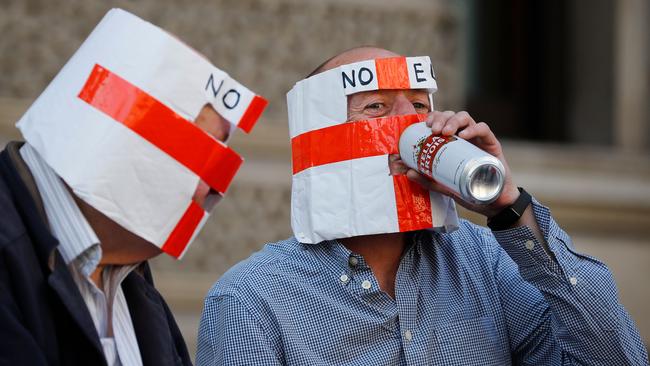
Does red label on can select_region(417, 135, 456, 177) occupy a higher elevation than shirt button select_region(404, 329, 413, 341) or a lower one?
higher

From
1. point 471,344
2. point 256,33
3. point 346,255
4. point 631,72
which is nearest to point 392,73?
point 346,255

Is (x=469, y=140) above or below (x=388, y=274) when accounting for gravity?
above

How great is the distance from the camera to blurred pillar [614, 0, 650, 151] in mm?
7906

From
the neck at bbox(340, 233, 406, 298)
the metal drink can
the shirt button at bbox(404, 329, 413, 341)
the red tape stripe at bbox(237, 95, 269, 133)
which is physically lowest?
the shirt button at bbox(404, 329, 413, 341)

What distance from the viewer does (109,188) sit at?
286 cm

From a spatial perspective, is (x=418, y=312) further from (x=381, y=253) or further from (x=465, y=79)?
(x=465, y=79)

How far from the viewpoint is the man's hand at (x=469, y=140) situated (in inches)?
125

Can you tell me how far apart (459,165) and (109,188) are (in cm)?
87

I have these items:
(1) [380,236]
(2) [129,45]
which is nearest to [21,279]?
(2) [129,45]

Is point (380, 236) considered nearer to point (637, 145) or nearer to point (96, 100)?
point (96, 100)

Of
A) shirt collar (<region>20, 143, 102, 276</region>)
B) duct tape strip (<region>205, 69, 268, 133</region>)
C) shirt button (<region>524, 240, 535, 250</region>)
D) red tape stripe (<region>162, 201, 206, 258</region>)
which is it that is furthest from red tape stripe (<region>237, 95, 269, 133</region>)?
shirt button (<region>524, 240, 535, 250</region>)

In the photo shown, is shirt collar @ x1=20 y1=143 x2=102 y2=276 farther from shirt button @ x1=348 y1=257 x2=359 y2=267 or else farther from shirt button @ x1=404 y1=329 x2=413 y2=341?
shirt button @ x1=404 y1=329 x2=413 y2=341

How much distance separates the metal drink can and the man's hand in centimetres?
4

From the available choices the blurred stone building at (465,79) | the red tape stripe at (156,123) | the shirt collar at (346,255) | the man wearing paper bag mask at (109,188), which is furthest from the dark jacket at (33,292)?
the blurred stone building at (465,79)
